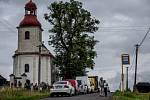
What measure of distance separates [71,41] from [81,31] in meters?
2.35

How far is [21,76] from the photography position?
98.1 metres

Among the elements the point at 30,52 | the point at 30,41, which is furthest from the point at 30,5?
the point at 30,52

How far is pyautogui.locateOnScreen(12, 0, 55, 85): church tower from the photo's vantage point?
100m

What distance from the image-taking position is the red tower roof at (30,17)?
4035 inches

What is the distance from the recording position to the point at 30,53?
101 meters

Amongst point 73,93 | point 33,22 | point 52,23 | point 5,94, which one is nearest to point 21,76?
point 33,22

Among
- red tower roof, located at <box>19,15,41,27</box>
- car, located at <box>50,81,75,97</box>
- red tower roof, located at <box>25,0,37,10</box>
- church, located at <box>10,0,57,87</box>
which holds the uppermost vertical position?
red tower roof, located at <box>25,0,37,10</box>

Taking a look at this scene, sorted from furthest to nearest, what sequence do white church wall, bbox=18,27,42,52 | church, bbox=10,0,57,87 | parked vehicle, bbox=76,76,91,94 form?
white church wall, bbox=18,27,42,52, church, bbox=10,0,57,87, parked vehicle, bbox=76,76,91,94

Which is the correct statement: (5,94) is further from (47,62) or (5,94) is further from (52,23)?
(47,62)

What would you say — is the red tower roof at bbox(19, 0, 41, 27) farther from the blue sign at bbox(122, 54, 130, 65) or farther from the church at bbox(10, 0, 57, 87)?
the blue sign at bbox(122, 54, 130, 65)

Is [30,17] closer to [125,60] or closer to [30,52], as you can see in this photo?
[30,52]

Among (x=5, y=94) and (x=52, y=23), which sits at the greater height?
(x=52, y=23)

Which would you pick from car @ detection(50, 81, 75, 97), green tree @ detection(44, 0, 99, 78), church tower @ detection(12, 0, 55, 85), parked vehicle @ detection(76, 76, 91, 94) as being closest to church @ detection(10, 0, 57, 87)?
church tower @ detection(12, 0, 55, 85)

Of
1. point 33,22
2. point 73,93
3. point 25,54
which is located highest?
point 33,22
